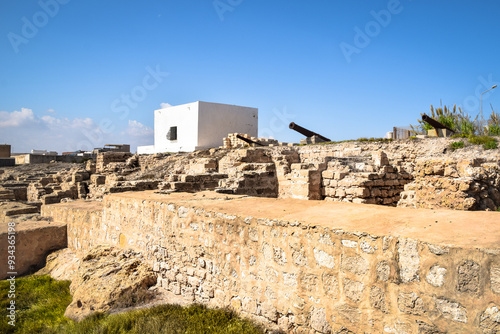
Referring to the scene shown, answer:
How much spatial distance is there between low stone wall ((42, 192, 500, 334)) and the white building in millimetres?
26803

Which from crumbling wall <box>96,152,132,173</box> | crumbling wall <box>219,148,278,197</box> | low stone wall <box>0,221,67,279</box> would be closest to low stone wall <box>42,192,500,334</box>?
crumbling wall <box>219,148,278,197</box>

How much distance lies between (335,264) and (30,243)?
596cm

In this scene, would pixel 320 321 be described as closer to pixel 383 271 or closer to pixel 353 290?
pixel 353 290

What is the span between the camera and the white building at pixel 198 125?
30.5 meters

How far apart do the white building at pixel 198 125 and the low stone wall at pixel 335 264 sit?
26.8m

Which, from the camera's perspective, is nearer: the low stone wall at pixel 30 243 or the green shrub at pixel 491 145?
the low stone wall at pixel 30 243

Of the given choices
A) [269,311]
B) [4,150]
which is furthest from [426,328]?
[4,150]

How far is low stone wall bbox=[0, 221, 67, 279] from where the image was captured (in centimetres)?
584

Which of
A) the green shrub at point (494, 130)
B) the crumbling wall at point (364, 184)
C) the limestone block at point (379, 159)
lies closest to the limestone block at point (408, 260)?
the crumbling wall at point (364, 184)

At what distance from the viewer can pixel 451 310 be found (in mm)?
1956

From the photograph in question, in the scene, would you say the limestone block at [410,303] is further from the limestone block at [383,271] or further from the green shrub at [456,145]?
the green shrub at [456,145]

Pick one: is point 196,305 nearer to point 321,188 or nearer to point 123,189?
point 123,189

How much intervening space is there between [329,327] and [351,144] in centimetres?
1518

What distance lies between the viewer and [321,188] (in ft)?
25.0
